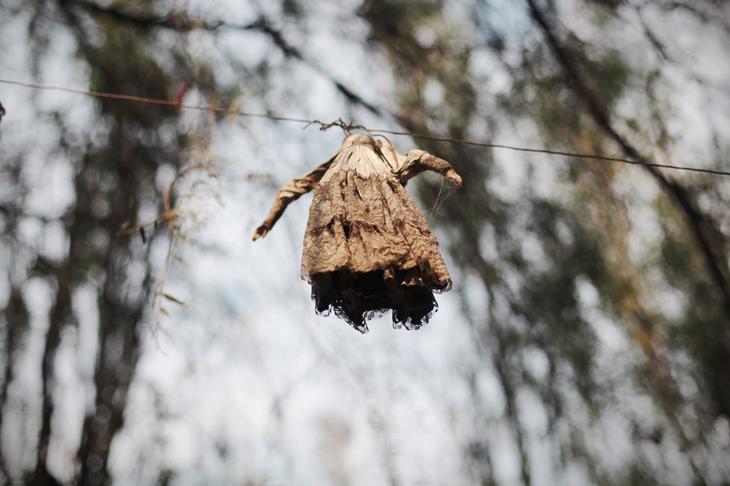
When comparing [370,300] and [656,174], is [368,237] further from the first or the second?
[656,174]

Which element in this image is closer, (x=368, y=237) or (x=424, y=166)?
(x=368, y=237)

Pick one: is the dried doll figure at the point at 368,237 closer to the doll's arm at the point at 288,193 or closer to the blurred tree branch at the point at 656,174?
the doll's arm at the point at 288,193

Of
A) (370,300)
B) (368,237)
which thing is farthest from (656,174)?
(368,237)

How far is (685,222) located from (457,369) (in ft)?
5.41

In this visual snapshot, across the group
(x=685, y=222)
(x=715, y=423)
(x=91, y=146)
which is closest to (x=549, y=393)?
(x=715, y=423)

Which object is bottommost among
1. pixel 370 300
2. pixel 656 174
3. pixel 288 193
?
pixel 370 300

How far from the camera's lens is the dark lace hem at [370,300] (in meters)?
1.88

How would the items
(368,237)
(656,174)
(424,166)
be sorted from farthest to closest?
(656,174) → (424,166) → (368,237)

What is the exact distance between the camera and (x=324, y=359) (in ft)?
12.1

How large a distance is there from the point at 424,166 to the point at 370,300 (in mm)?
417

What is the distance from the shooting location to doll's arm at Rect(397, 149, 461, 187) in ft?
6.25

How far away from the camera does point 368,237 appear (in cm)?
177

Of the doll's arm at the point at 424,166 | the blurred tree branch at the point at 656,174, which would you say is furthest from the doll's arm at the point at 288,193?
the blurred tree branch at the point at 656,174

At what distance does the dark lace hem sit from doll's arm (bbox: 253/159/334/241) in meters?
0.25
